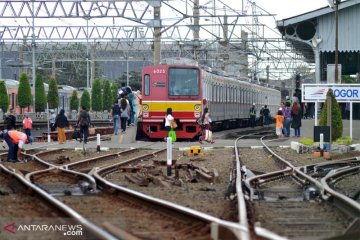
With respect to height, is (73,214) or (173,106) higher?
(173,106)

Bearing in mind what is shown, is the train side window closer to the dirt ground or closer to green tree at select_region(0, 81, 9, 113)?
the dirt ground

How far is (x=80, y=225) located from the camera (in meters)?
7.18

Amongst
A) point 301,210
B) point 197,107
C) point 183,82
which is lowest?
point 301,210

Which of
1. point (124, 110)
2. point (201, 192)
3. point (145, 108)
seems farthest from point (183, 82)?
point (201, 192)

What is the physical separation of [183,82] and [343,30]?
998 centimetres

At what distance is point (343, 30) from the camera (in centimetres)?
3488

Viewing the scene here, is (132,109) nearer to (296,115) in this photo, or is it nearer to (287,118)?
(287,118)

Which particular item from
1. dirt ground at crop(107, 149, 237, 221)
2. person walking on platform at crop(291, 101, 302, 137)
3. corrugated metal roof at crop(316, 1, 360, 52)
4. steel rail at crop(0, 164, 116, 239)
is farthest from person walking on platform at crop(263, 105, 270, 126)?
steel rail at crop(0, 164, 116, 239)

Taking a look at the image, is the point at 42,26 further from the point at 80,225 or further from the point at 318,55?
the point at 80,225

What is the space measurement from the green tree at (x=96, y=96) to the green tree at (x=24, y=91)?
11767 mm

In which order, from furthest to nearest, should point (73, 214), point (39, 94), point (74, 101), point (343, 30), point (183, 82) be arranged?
1. point (74, 101)
2. point (39, 94)
3. point (343, 30)
4. point (183, 82)
5. point (73, 214)

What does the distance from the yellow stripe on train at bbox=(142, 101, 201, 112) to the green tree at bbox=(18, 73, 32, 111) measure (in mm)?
32862

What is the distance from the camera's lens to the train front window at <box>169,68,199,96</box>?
95.2ft

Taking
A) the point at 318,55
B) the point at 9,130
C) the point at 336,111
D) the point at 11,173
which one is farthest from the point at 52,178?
the point at 318,55
